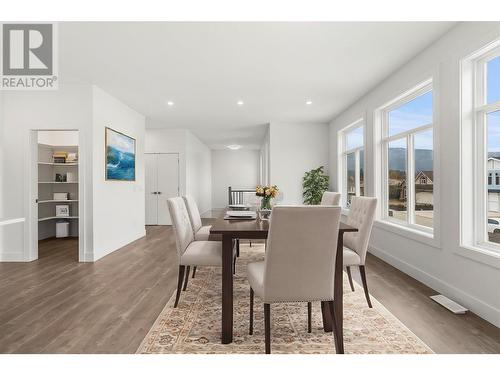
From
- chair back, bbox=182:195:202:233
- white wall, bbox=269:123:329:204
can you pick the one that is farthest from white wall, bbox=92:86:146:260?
white wall, bbox=269:123:329:204

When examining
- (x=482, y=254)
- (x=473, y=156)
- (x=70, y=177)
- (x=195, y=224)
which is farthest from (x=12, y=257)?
(x=473, y=156)

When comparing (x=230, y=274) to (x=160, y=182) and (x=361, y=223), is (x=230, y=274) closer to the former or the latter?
(x=361, y=223)

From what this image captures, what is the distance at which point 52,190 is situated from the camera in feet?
20.6

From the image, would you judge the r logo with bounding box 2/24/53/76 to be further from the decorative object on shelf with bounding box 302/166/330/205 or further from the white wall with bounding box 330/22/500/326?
the decorative object on shelf with bounding box 302/166/330/205

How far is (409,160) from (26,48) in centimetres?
467

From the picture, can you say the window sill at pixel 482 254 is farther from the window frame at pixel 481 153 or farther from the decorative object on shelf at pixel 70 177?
the decorative object on shelf at pixel 70 177

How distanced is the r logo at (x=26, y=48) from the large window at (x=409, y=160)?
4157 mm

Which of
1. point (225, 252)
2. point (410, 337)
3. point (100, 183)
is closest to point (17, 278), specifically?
point (100, 183)

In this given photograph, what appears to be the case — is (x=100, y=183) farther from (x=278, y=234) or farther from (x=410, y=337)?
(x=410, y=337)

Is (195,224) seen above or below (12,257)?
above

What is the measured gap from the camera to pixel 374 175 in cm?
473

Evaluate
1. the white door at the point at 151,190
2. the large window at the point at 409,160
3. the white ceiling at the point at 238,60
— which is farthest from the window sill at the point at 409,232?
the white door at the point at 151,190

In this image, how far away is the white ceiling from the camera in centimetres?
289

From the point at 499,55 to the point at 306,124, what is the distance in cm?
480
